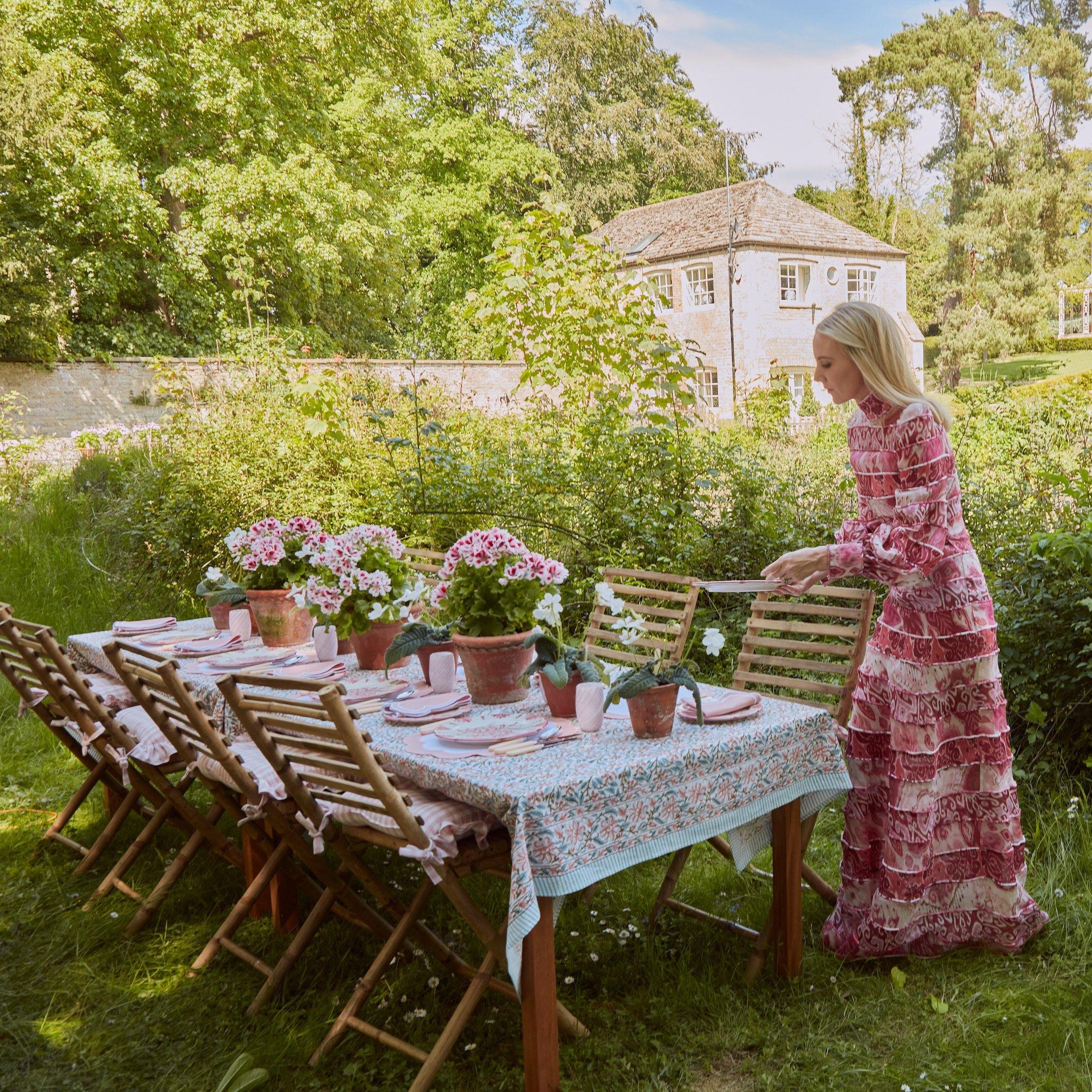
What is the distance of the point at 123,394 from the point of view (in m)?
17.2

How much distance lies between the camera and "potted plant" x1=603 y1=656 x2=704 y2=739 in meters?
2.61

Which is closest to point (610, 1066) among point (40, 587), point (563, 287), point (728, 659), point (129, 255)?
point (728, 659)

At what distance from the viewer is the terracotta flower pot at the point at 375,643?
3.57 m

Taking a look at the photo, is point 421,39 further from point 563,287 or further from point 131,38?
point 563,287

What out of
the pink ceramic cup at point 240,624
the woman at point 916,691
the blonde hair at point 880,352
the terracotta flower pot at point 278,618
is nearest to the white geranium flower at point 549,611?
the woman at point 916,691

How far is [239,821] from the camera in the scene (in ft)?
10.4

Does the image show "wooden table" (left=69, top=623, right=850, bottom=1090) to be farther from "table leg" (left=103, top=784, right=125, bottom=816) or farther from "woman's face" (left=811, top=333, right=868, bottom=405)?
"table leg" (left=103, top=784, right=125, bottom=816)

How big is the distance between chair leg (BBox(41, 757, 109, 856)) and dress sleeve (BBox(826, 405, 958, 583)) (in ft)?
10.3

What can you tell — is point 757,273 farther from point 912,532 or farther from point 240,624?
point 912,532

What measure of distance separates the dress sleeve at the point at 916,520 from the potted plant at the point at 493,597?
85 cm

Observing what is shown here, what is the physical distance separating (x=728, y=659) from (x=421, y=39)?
808 inches

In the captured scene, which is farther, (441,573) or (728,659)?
(728,659)

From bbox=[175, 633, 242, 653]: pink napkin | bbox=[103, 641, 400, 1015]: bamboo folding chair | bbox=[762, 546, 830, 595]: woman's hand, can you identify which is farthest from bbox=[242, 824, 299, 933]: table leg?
bbox=[762, 546, 830, 595]: woman's hand

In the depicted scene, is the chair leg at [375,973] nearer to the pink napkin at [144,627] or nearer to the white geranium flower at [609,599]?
the white geranium flower at [609,599]
